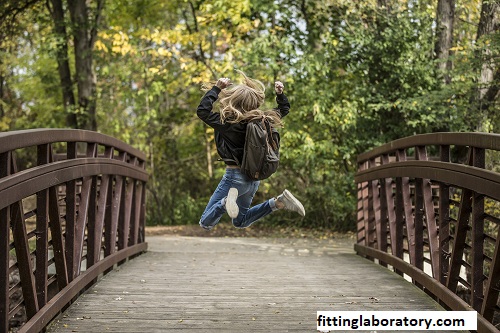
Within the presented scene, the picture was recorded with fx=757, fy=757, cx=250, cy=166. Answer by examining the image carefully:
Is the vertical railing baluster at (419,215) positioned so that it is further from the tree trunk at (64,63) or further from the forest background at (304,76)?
the tree trunk at (64,63)

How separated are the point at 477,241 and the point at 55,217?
302cm

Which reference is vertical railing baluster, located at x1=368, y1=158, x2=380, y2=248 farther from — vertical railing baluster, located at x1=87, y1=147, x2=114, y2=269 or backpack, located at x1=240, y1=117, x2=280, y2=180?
vertical railing baluster, located at x1=87, y1=147, x2=114, y2=269

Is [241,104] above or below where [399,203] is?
above

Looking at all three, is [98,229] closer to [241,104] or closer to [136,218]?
[241,104]

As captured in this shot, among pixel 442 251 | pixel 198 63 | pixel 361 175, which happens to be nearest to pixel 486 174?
pixel 442 251

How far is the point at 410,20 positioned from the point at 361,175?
5516mm

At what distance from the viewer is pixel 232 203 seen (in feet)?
22.2

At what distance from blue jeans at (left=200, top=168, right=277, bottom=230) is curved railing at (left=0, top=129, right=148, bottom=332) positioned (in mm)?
1098

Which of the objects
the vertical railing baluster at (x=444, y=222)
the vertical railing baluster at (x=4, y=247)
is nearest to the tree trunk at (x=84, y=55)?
the vertical railing baluster at (x=444, y=222)

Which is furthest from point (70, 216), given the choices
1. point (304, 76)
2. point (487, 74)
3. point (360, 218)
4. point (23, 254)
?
point (304, 76)

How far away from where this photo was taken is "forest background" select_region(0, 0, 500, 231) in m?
13.7

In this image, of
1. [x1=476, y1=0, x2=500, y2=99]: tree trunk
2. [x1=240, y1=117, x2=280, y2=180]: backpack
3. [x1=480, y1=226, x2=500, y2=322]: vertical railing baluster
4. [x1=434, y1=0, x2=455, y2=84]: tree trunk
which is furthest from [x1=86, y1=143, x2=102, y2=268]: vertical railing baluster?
[x1=434, y1=0, x2=455, y2=84]: tree trunk

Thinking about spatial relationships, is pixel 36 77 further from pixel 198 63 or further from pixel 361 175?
pixel 361 175

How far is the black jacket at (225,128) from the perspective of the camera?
21.6 ft
